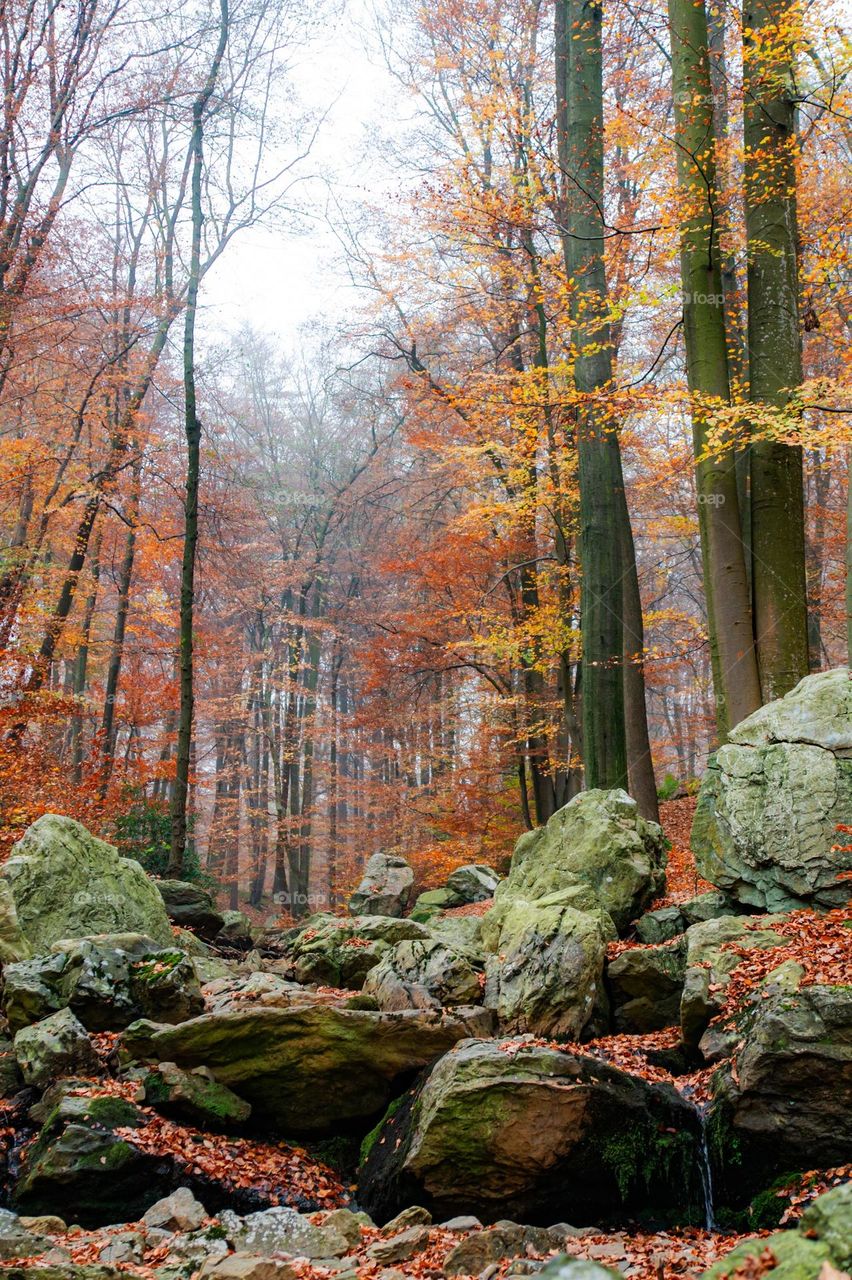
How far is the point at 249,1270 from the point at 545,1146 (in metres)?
1.82

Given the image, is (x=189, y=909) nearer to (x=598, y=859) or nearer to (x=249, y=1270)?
(x=598, y=859)

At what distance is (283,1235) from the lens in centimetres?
423

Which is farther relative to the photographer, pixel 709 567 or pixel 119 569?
pixel 119 569

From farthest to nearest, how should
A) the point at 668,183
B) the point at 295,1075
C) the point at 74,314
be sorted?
1. the point at 74,314
2. the point at 668,183
3. the point at 295,1075

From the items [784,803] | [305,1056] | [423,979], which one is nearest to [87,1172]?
[305,1056]

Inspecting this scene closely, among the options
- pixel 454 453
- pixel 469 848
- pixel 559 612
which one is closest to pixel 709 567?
pixel 559 612

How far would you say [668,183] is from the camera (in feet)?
36.1

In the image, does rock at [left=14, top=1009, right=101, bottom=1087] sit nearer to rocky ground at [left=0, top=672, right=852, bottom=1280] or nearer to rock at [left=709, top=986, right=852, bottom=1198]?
rocky ground at [left=0, top=672, right=852, bottom=1280]

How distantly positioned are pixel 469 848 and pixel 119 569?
1049cm

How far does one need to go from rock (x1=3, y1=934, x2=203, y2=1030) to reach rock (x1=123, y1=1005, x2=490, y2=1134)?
650 millimetres

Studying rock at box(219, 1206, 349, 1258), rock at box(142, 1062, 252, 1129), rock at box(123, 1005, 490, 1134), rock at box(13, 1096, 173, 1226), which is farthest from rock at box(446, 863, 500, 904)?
rock at box(219, 1206, 349, 1258)

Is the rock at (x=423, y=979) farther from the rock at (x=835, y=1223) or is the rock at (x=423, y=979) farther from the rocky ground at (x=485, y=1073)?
the rock at (x=835, y=1223)

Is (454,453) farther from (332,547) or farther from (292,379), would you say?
(292,379)

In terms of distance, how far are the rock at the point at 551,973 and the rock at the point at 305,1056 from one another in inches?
26.7
